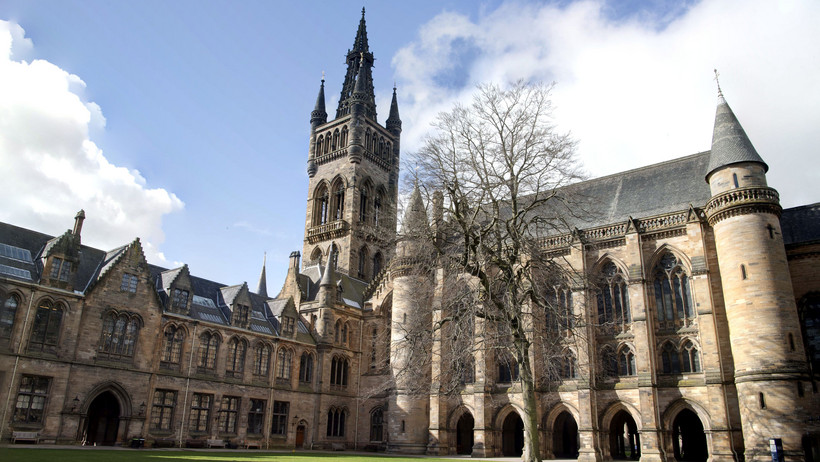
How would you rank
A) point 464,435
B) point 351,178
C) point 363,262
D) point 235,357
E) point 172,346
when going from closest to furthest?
1. point 172,346
2. point 235,357
3. point 464,435
4. point 363,262
5. point 351,178

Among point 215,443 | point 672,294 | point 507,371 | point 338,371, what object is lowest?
point 215,443

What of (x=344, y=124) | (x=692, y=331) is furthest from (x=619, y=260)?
(x=344, y=124)

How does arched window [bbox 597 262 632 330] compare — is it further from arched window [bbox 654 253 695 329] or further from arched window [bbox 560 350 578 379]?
arched window [bbox 560 350 578 379]

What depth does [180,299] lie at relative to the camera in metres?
33.4

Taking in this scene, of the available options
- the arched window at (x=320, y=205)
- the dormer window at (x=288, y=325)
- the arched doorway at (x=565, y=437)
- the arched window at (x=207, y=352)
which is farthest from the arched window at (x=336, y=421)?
the arched window at (x=320, y=205)

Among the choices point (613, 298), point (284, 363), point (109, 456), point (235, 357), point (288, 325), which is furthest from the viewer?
point (288, 325)

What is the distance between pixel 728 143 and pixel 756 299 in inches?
340

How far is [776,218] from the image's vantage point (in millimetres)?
28016

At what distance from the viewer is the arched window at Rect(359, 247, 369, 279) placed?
184 feet

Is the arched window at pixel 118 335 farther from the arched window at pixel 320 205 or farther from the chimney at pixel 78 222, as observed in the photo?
the arched window at pixel 320 205

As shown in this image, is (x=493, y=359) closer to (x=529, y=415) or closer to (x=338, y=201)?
(x=529, y=415)

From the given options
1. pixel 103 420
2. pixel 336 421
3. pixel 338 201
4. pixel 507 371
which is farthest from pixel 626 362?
pixel 338 201

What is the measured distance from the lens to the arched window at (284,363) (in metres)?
38.2

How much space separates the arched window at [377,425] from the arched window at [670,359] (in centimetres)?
2018
